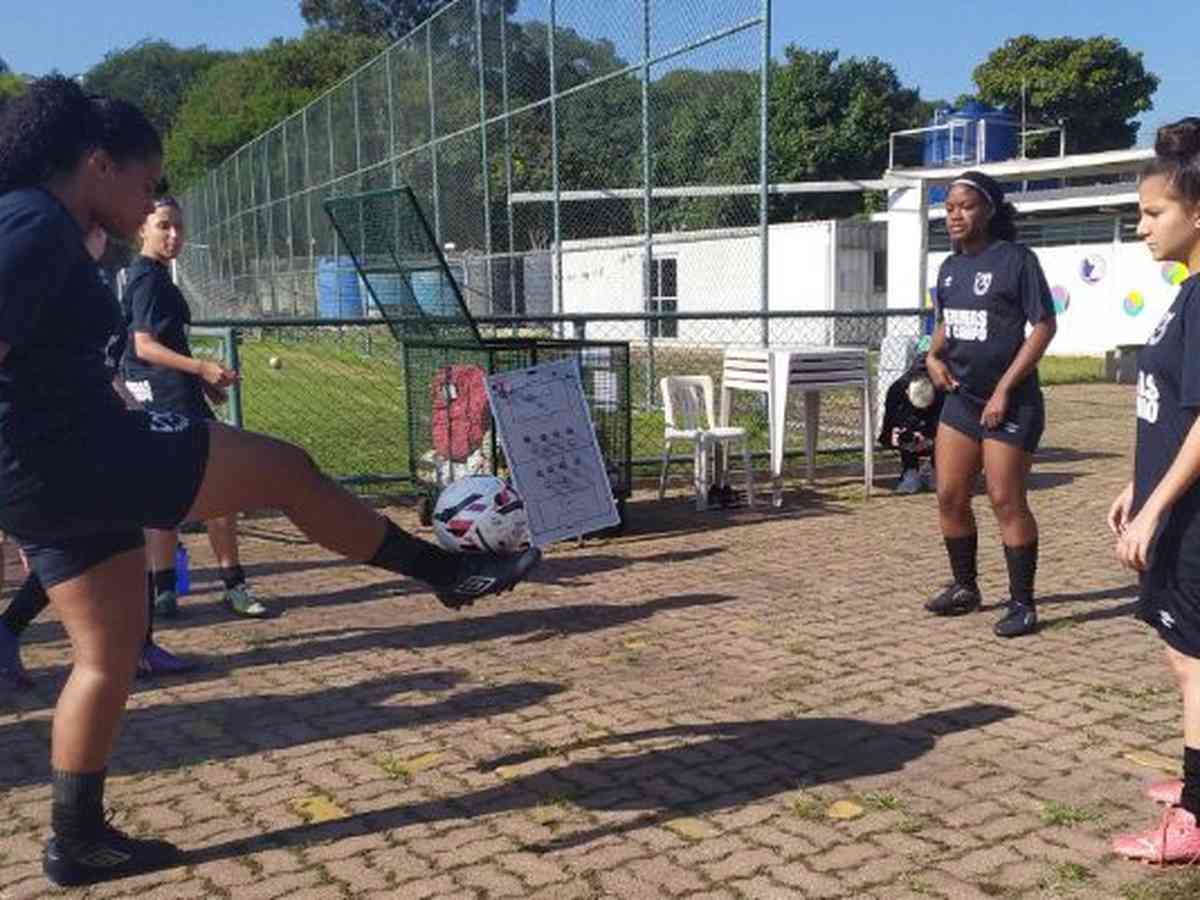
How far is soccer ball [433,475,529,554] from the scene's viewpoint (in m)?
4.85

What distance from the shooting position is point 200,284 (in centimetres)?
4344

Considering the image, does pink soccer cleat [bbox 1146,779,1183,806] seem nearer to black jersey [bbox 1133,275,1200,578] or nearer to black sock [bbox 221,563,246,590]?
black jersey [bbox 1133,275,1200,578]

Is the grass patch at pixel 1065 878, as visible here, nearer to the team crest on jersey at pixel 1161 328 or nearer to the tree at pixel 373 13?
the team crest on jersey at pixel 1161 328

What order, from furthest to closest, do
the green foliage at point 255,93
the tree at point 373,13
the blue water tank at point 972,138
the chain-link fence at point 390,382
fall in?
the tree at point 373,13
the green foliage at point 255,93
the blue water tank at point 972,138
the chain-link fence at point 390,382

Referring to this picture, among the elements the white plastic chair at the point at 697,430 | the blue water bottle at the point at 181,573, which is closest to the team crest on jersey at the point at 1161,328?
the blue water bottle at the point at 181,573

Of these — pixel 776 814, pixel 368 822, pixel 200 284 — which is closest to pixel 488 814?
pixel 368 822

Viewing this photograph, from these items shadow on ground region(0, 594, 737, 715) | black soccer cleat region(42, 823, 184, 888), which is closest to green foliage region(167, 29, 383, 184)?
shadow on ground region(0, 594, 737, 715)

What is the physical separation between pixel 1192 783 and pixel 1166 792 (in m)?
0.42

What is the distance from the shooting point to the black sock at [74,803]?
3.25 meters

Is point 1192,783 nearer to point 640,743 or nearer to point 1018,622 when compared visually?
point 640,743

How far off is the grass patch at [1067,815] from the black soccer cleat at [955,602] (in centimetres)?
233

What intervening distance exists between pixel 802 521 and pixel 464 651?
12.3 feet

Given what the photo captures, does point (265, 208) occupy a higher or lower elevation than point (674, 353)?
higher

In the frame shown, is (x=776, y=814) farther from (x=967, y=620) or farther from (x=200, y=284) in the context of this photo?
(x=200, y=284)
